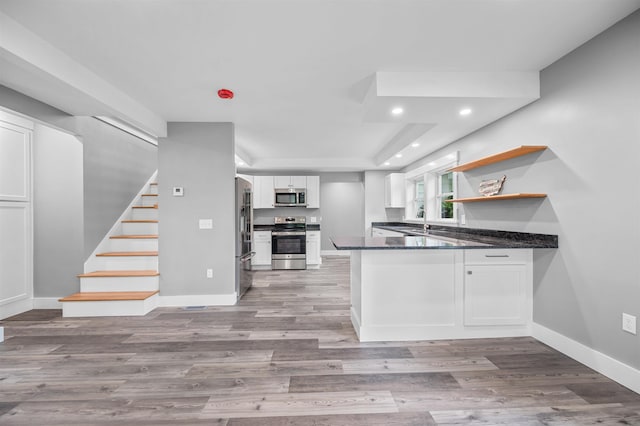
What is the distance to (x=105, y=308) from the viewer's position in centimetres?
312

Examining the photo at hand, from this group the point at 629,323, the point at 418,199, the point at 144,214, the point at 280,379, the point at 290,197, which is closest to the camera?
the point at 629,323

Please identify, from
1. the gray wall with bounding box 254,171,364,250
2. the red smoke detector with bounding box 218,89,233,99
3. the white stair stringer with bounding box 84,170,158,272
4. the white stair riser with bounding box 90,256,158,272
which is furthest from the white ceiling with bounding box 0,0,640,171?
the gray wall with bounding box 254,171,364,250

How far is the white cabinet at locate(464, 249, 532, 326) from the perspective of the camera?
251cm

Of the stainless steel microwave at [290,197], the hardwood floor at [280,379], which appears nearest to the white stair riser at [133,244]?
the hardwood floor at [280,379]

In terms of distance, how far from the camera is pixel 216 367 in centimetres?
206

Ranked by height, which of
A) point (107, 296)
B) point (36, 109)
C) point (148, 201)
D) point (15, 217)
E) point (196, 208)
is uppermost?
point (36, 109)

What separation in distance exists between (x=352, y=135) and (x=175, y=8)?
2949mm

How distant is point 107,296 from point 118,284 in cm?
20

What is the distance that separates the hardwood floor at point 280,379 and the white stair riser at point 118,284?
1.63 feet

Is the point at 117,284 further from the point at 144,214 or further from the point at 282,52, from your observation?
the point at 282,52

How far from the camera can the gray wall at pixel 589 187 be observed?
1.76 m

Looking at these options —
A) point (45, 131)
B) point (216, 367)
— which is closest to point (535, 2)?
point (216, 367)

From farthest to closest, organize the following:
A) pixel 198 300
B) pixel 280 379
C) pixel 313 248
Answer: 1. pixel 313 248
2. pixel 198 300
3. pixel 280 379

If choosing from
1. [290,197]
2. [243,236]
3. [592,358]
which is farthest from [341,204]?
[592,358]
